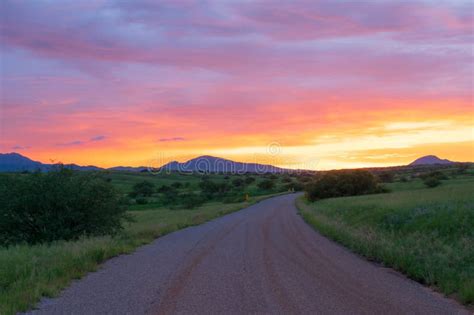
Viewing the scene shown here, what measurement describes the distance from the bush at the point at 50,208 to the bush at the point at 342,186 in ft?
145

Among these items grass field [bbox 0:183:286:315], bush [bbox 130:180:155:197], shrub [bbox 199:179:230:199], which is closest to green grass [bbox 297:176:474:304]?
grass field [bbox 0:183:286:315]

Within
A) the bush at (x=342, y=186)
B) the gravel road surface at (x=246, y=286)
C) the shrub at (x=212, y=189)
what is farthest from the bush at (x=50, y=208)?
the shrub at (x=212, y=189)

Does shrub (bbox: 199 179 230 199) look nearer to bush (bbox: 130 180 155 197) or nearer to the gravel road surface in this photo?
bush (bbox: 130 180 155 197)

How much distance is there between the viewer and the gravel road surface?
32.0 feet

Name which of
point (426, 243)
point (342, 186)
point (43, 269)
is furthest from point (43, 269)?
point (342, 186)

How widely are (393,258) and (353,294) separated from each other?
14.8 ft

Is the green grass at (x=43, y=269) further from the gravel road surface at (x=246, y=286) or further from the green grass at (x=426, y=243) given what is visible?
the green grass at (x=426, y=243)

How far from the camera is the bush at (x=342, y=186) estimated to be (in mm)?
67750

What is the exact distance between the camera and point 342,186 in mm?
68625

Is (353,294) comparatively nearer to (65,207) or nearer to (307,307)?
(307,307)

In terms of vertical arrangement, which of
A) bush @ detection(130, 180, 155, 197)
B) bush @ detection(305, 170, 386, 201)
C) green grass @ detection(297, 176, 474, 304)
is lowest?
bush @ detection(130, 180, 155, 197)

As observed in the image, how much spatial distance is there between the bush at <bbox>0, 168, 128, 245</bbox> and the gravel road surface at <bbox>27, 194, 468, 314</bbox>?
7.94 m

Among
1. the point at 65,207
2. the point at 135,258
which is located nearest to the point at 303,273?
the point at 135,258

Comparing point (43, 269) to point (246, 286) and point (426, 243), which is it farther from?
point (426, 243)
